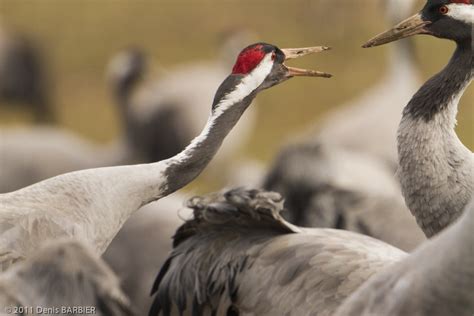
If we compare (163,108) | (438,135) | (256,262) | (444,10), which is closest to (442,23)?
(444,10)

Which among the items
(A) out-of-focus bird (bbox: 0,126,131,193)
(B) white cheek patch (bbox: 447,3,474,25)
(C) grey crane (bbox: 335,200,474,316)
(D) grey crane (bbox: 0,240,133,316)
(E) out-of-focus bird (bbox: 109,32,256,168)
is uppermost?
(B) white cheek patch (bbox: 447,3,474,25)

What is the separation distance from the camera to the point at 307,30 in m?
12.7

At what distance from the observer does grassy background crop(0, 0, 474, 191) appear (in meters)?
12.4

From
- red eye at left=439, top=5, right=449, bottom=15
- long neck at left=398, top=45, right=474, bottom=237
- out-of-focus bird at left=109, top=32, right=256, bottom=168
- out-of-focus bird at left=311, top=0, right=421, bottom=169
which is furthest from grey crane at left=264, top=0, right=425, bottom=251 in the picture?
out-of-focus bird at left=109, top=32, right=256, bottom=168

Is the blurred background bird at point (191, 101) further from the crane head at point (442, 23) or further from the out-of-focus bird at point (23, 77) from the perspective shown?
the crane head at point (442, 23)

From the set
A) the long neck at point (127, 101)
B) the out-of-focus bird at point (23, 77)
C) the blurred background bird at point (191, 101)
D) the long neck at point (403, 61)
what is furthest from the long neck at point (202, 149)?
the out-of-focus bird at point (23, 77)

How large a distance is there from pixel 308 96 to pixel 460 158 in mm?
9596

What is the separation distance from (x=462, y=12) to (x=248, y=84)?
69cm

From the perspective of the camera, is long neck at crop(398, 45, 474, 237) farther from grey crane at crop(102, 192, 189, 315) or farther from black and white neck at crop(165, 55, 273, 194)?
grey crane at crop(102, 192, 189, 315)

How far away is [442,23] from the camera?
3.37 meters

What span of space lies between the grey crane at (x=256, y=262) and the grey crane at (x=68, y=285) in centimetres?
100

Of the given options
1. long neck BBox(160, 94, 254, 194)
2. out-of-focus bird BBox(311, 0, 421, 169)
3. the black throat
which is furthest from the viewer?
out-of-focus bird BBox(311, 0, 421, 169)

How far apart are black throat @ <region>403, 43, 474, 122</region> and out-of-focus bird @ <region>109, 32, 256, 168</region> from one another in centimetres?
535

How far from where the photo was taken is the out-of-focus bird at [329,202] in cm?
441
